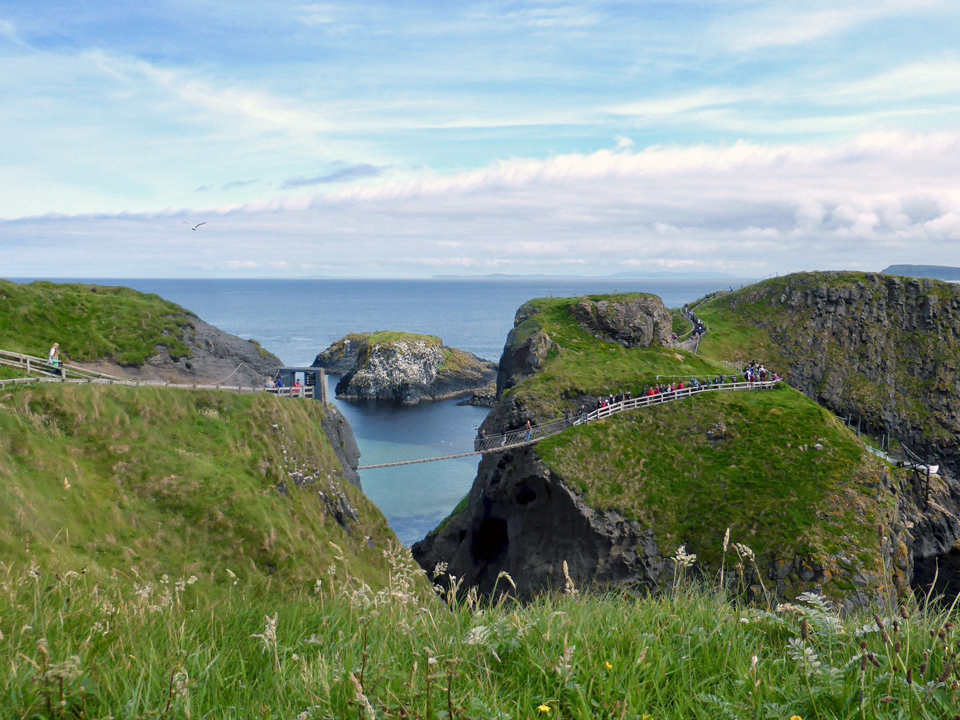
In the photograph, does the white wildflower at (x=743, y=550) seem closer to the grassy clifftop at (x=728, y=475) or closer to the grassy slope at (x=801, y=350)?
the grassy clifftop at (x=728, y=475)

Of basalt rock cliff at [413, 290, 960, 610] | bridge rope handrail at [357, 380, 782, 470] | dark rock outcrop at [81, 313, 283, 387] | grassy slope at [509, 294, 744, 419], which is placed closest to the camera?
dark rock outcrop at [81, 313, 283, 387]

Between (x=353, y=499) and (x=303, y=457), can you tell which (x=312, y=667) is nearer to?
(x=303, y=457)

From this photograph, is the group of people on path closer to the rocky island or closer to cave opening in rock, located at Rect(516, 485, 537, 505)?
cave opening in rock, located at Rect(516, 485, 537, 505)

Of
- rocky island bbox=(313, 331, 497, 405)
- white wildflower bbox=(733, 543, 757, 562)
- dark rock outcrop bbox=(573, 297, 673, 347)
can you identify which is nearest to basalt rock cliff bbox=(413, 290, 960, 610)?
dark rock outcrop bbox=(573, 297, 673, 347)

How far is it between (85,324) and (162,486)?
652 inches

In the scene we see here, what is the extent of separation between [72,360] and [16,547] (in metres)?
18.2

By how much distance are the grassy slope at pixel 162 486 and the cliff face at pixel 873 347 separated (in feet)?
200

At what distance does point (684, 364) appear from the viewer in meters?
59.0

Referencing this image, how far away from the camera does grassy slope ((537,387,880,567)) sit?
36062 millimetres

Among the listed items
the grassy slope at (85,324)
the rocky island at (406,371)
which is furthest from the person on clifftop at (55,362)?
the rocky island at (406,371)

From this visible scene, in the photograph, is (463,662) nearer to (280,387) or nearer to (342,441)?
(280,387)

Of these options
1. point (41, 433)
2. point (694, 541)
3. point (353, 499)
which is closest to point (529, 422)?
point (694, 541)

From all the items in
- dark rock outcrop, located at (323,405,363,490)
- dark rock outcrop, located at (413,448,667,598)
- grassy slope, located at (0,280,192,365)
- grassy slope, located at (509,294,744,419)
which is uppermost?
grassy slope, located at (0,280,192,365)

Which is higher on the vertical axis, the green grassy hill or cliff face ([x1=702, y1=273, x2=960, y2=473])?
cliff face ([x1=702, y1=273, x2=960, y2=473])
